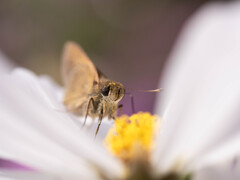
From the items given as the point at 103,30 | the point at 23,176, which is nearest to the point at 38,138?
the point at 23,176

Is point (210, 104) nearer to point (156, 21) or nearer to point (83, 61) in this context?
point (83, 61)

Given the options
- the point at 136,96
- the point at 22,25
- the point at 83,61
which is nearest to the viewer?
the point at 83,61

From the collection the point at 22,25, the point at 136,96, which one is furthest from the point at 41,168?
the point at 22,25

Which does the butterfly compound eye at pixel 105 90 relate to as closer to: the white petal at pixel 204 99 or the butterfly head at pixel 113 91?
the butterfly head at pixel 113 91

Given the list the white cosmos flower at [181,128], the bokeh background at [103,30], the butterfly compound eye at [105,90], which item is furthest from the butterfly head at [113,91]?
the bokeh background at [103,30]

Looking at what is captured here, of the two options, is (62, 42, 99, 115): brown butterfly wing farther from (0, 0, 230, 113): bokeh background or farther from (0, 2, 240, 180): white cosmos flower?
(0, 0, 230, 113): bokeh background

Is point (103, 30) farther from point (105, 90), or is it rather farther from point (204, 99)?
point (204, 99)
